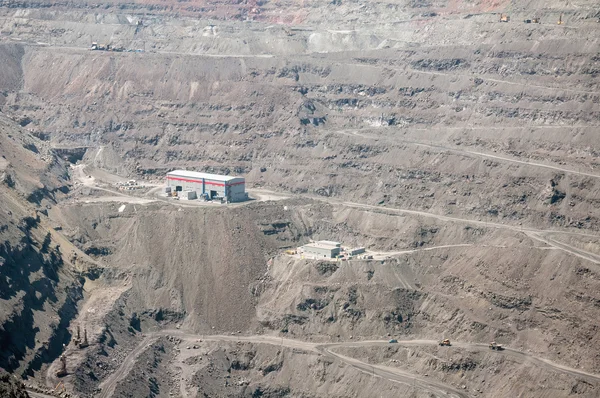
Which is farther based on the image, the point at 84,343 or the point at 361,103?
the point at 361,103

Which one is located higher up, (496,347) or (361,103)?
(361,103)

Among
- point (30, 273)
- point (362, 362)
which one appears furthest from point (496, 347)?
point (30, 273)

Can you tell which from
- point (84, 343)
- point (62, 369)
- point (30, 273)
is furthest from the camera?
point (30, 273)

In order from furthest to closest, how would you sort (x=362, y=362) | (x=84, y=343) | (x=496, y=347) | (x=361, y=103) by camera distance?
(x=361, y=103) → (x=362, y=362) → (x=496, y=347) → (x=84, y=343)

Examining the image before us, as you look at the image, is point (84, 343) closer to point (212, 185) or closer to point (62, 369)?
point (62, 369)

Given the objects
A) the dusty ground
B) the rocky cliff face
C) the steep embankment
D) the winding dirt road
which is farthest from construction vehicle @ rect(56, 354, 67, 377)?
the steep embankment

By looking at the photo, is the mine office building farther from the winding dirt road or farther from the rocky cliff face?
the winding dirt road

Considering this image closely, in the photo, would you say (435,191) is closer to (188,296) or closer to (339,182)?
(339,182)

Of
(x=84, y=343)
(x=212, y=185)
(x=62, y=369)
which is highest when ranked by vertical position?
(x=212, y=185)
